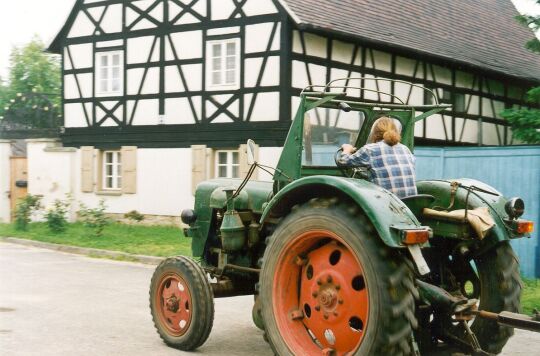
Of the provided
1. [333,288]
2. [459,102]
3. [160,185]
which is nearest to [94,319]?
[333,288]

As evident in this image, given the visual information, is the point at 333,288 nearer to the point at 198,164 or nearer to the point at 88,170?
the point at 198,164

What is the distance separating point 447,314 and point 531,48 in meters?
13.7

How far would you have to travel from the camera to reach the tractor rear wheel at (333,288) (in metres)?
4.48

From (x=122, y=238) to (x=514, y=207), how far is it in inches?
501

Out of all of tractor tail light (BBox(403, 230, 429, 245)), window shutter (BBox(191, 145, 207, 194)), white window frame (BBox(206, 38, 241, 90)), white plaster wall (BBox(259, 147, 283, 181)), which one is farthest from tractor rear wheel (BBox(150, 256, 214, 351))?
window shutter (BBox(191, 145, 207, 194))

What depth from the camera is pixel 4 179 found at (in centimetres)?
2491

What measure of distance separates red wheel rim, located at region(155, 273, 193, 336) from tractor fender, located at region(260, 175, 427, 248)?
64.3 inches

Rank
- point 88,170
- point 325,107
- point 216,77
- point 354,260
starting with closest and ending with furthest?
point 354,260 → point 325,107 → point 216,77 → point 88,170

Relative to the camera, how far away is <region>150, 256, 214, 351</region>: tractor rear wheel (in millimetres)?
6316

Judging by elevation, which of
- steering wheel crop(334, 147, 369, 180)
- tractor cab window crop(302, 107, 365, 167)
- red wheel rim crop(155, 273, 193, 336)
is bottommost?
red wheel rim crop(155, 273, 193, 336)

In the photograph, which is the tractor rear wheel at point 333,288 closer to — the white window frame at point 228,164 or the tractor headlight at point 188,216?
the tractor headlight at point 188,216

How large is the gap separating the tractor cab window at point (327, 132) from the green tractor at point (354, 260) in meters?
0.01

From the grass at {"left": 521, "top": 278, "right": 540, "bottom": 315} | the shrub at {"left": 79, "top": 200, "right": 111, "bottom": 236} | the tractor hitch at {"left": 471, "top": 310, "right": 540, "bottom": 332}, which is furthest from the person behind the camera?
the shrub at {"left": 79, "top": 200, "right": 111, "bottom": 236}

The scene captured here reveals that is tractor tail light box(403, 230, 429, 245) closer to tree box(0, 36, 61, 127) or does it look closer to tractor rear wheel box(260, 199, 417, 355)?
tractor rear wheel box(260, 199, 417, 355)
